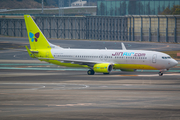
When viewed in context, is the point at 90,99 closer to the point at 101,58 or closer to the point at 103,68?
the point at 103,68

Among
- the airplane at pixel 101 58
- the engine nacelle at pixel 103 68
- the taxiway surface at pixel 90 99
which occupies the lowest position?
the taxiway surface at pixel 90 99

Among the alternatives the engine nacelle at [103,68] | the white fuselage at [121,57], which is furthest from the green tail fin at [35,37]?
the engine nacelle at [103,68]

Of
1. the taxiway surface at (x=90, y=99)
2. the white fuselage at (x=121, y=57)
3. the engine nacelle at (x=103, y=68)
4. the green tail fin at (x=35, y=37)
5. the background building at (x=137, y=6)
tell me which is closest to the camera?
the taxiway surface at (x=90, y=99)

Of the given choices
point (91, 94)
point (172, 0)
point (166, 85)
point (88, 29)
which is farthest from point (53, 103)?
point (172, 0)

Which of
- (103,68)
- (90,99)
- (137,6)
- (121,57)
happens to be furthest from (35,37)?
(137,6)

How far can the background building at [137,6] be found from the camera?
503 feet

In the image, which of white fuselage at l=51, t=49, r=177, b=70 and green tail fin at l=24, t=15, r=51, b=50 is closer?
white fuselage at l=51, t=49, r=177, b=70

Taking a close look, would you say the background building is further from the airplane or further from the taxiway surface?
the taxiway surface

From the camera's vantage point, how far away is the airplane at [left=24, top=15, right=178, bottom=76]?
51.4 metres

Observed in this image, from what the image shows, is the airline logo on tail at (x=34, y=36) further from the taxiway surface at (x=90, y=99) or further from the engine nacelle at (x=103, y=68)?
the taxiway surface at (x=90, y=99)

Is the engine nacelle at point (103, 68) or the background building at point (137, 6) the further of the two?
the background building at point (137, 6)

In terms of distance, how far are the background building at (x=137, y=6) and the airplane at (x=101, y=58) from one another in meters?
102

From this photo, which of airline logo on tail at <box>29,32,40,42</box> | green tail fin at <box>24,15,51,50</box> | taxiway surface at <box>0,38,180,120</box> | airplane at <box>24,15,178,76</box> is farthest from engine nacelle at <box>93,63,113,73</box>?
airline logo on tail at <box>29,32,40,42</box>

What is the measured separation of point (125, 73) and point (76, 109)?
29731 mm
